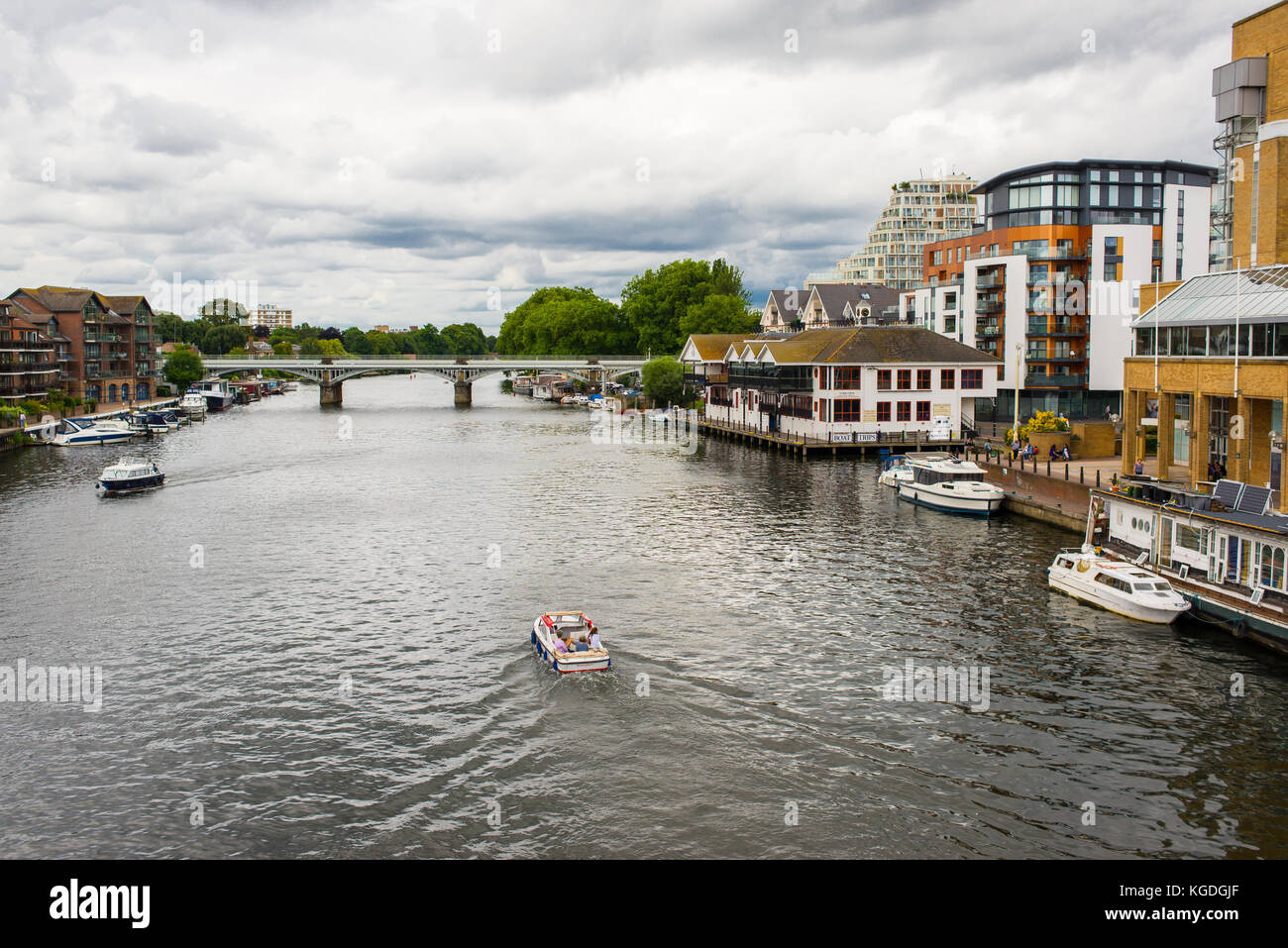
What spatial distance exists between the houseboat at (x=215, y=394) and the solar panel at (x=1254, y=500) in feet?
496

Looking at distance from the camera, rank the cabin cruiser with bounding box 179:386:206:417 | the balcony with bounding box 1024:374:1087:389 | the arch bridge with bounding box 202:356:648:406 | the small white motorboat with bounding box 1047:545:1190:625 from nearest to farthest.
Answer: the small white motorboat with bounding box 1047:545:1190:625, the balcony with bounding box 1024:374:1087:389, the cabin cruiser with bounding box 179:386:206:417, the arch bridge with bounding box 202:356:648:406

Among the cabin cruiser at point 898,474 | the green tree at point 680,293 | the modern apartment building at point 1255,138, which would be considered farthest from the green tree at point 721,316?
the modern apartment building at point 1255,138

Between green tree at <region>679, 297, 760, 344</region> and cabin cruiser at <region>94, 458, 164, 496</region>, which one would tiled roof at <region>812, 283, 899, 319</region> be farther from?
cabin cruiser at <region>94, 458, 164, 496</region>

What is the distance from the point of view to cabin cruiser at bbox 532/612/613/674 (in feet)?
97.0

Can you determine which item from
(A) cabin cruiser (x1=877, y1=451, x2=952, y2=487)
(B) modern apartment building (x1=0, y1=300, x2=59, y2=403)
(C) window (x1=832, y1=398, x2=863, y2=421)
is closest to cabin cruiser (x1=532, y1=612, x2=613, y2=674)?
(A) cabin cruiser (x1=877, y1=451, x2=952, y2=487)

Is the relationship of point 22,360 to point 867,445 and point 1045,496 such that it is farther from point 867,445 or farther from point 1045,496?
point 1045,496

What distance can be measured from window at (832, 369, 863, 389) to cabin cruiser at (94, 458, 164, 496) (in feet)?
179

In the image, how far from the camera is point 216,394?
164 metres

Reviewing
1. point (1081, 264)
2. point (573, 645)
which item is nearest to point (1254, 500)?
point (573, 645)

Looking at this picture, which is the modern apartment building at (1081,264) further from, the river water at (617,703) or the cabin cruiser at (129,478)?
the cabin cruiser at (129,478)

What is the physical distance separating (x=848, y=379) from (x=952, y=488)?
31410mm

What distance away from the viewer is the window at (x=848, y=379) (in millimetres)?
87562
